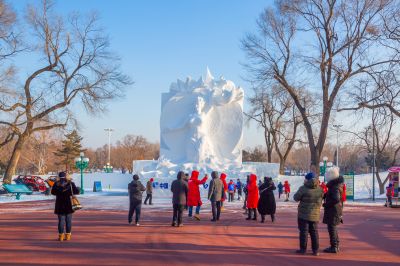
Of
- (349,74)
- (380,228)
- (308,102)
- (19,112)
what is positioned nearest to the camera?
(380,228)

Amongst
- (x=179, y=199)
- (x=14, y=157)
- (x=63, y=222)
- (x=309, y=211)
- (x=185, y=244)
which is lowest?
(x=185, y=244)

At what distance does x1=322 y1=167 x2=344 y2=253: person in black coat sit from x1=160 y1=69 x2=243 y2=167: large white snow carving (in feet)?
83.1

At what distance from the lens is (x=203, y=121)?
35.0 metres

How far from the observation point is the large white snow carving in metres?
35.0

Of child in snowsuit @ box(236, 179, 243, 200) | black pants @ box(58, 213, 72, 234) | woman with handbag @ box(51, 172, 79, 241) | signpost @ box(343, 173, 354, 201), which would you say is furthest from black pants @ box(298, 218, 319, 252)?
signpost @ box(343, 173, 354, 201)

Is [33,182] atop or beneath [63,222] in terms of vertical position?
beneath

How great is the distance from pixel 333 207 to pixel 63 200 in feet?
19.1

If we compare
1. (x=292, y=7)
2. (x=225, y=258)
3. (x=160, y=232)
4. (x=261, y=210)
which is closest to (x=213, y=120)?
(x=292, y=7)

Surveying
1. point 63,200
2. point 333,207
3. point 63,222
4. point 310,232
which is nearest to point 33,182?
point 63,222

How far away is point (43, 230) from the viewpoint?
41.3 ft

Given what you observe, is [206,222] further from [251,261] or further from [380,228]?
[251,261]

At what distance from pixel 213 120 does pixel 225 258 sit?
27.9 m

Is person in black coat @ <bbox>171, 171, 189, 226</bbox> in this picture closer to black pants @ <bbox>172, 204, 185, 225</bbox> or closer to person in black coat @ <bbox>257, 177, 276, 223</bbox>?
black pants @ <bbox>172, 204, 185, 225</bbox>

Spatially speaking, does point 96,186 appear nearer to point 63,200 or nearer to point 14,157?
point 14,157
